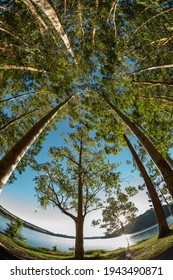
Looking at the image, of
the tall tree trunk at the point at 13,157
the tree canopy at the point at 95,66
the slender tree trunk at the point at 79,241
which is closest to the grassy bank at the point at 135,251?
the slender tree trunk at the point at 79,241

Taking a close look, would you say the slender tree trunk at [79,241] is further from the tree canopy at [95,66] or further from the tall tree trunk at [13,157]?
the tall tree trunk at [13,157]

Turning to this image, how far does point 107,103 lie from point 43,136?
15.5 ft

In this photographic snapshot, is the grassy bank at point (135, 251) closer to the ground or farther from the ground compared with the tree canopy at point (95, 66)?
closer to the ground

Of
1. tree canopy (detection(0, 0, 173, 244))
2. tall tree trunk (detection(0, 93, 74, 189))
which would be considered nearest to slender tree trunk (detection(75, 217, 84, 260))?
tree canopy (detection(0, 0, 173, 244))

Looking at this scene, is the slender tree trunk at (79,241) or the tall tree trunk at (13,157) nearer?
the tall tree trunk at (13,157)

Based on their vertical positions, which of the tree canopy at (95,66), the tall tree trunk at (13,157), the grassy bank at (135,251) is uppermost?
the tree canopy at (95,66)

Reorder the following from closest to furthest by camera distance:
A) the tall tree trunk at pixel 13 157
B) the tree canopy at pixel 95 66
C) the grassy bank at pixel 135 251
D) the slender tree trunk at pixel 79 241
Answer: the tall tree trunk at pixel 13 157 < the tree canopy at pixel 95 66 < the grassy bank at pixel 135 251 < the slender tree trunk at pixel 79 241

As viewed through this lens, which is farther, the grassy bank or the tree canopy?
the grassy bank

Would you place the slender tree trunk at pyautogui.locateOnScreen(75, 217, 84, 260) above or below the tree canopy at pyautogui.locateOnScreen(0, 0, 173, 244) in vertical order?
below

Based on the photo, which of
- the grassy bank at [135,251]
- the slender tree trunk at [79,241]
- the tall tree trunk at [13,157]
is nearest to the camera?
the tall tree trunk at [13,157]

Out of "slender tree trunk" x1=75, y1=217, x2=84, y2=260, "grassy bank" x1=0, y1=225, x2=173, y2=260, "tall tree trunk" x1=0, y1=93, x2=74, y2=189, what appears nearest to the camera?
"tall tree trunk" x1=0, y1=93, x2=74, y2=189

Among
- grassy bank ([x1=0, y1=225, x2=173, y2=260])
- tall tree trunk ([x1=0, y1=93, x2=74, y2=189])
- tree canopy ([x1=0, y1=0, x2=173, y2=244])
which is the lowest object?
grassy bank ([x1=0, y1=225, x2=173, y2=260])

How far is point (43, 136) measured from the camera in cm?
1432

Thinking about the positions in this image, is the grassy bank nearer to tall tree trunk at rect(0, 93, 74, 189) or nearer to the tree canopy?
the tree canopy
